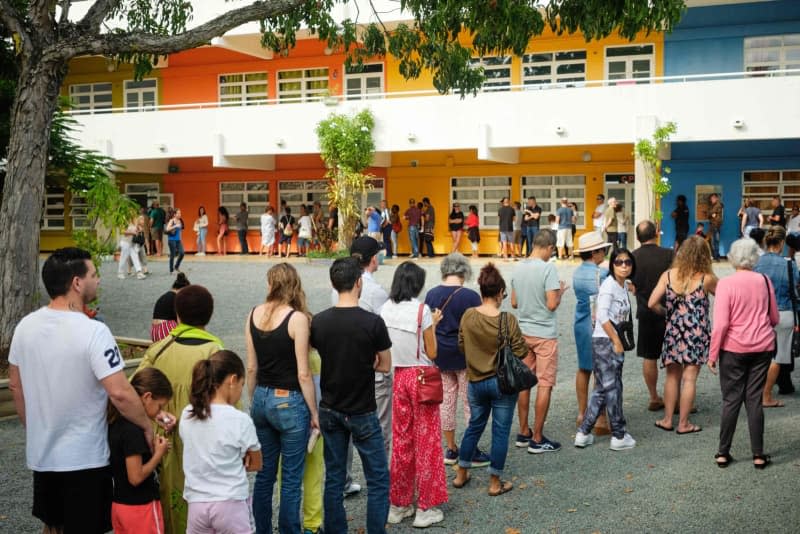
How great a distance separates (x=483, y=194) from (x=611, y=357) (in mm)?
21061

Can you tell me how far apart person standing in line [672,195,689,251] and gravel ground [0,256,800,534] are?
617 inches

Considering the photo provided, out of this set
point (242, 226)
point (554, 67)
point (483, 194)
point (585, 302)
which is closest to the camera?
point (585, 302)

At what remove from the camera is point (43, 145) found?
10430 mm

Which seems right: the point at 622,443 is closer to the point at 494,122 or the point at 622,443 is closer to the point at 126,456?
the point at 126,456

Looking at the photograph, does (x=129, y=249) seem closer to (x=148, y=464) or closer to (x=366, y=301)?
(x=366, y=301)

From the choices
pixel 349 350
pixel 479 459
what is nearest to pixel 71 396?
pixel 349 350

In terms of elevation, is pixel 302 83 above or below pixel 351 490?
above

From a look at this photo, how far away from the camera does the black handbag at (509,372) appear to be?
6000mm

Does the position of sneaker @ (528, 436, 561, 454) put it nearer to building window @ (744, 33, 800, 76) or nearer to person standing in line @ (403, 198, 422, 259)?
person standing in line @ (403, 198, 422, 259)

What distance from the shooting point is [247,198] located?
31.0 metres

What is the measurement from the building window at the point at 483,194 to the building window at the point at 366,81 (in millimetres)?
3937

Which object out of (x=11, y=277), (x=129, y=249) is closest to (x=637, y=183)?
(x=129, y=249)

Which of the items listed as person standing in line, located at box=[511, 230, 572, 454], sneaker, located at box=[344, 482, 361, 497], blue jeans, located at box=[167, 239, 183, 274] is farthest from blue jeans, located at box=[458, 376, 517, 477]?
blue jeans, located at box=[167, 239, 183, 274]

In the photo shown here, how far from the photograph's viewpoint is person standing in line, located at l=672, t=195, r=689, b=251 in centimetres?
2439
